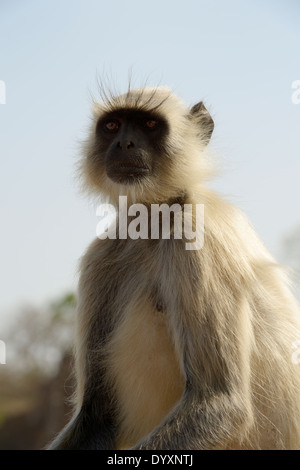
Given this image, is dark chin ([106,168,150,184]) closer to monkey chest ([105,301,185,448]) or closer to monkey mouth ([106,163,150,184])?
monkey mouth ([106,163,150,184])

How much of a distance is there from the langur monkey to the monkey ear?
113 millimetres

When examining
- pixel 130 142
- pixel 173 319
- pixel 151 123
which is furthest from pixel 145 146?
pixel 173 319

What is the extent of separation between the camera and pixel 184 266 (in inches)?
164

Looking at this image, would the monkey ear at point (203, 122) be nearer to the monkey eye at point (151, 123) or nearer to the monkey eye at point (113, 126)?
the monkey eye at point (151, 123)

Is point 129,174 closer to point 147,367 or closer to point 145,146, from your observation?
point 145,146

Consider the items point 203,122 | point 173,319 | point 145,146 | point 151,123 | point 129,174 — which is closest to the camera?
point 173,319

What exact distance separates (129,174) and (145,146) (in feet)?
0.85

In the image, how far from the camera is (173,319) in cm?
414

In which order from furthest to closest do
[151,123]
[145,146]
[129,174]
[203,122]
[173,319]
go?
[203,122] < [151,123] < [145,146] < [129,174] < [173,319]

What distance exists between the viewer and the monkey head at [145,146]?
470 centimetres

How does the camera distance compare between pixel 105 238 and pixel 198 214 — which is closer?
pixel 198 214
